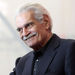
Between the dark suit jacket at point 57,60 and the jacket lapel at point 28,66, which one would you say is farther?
the jacket lapel at point 28,66

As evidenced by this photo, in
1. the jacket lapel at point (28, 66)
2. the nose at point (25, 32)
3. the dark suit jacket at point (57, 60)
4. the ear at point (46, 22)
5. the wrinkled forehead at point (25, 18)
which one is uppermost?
the wrinkled forehead at point (25, 18)

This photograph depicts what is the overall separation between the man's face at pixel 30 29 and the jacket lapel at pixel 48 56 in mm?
55

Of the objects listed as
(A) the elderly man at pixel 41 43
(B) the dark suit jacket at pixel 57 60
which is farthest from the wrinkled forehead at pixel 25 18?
(B) the dark suit jacket at pixel 57 60

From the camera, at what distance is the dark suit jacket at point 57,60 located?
865mm

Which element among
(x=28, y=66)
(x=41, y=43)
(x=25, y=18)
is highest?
(x=25, y=18)

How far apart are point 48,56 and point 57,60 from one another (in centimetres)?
6

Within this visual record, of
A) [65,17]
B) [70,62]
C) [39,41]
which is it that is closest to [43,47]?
[39,41]

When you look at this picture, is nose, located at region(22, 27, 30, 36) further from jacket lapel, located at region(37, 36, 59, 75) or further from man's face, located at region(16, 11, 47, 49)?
jacket lapel, located at region(37, 36, 59, 75)

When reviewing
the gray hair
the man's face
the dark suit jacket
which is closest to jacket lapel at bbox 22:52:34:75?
the dark suit jacket

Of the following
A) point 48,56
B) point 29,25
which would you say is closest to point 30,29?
point 29,25

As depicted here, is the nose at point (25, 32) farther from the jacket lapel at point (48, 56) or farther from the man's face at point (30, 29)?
the jacket lapel at point (48, 56)

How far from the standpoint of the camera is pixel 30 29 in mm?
960

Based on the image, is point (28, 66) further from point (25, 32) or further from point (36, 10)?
point (36, 10)

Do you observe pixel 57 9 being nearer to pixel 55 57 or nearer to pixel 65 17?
pixel 65 17
